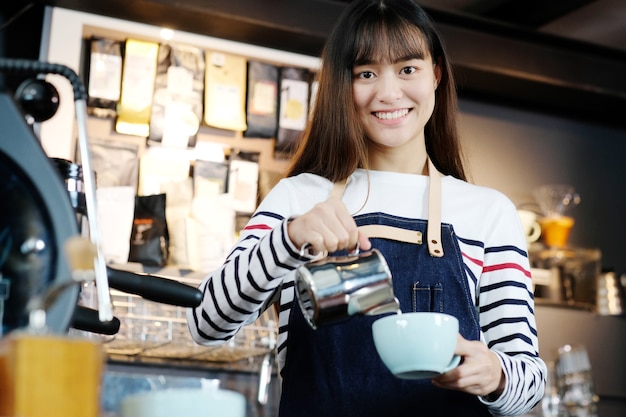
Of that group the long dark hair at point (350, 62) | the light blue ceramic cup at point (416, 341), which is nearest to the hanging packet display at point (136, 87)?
the long dark hair at point (350, 62)

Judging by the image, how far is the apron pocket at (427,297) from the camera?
1309 millimetres

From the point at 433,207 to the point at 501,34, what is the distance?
2.08 meters

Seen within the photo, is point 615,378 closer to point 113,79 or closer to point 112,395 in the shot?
point 112,395

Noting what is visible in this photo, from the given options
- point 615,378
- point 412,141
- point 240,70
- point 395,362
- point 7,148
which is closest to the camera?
point 7,148

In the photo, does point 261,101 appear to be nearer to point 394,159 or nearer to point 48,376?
point 394,159

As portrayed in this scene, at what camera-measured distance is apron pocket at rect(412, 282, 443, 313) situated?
4.29 ft

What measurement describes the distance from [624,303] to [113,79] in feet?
7.05

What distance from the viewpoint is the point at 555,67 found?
337cm

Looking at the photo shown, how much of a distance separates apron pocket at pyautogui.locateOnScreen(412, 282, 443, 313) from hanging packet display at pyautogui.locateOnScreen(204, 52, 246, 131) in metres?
1.66

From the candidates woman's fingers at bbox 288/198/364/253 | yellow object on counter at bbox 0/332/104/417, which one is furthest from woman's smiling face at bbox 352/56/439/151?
yellow object on counter at bbox 0/332/104/417

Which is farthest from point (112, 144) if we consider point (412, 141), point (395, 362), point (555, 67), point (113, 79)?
point (395, 362)

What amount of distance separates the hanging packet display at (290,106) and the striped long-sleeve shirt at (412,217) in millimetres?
1510

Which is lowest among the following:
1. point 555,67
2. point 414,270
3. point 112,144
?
point 414,270

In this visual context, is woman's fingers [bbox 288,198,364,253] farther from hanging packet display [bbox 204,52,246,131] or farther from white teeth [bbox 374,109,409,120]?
hanging packet display [bbox 204,52,246,131]
